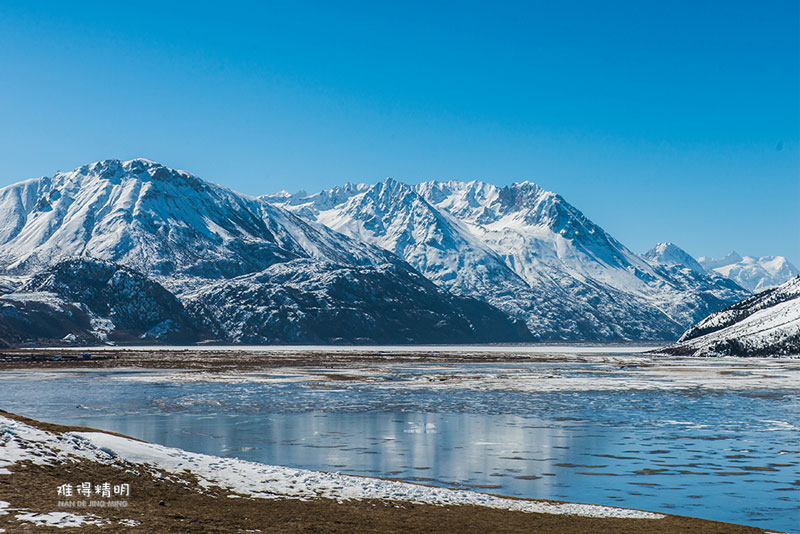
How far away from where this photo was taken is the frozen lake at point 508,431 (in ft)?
107

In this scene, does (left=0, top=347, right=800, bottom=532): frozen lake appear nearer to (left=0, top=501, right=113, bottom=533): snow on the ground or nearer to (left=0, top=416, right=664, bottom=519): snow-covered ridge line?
(left=0, top=416, right=664, bottom=519): snow-covered ridge line

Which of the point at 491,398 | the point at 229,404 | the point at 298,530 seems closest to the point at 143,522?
the point at 298,530

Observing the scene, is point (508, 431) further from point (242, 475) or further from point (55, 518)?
point (55, 518)

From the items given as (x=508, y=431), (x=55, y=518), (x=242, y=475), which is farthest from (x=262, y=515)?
(x=508, y=431)

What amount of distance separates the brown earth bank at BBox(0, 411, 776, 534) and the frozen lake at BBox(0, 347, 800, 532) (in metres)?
4.55

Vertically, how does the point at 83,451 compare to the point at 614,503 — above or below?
above

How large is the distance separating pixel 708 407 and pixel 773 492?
3675 centimetres

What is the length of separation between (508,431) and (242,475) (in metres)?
22.9

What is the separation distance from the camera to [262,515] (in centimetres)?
2558

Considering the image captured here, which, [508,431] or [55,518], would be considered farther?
[508,431]

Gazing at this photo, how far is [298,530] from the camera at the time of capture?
23781 mm

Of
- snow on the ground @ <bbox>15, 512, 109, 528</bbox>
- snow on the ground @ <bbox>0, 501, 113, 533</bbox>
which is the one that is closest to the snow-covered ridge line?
snow on the ground @ <bbox>0, 501, 113, 533</bbox>

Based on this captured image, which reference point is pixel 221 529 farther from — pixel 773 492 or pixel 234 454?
pixel 773 492

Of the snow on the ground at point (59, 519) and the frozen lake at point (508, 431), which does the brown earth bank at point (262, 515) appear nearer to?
the snow on the ground at point (59, 519)
